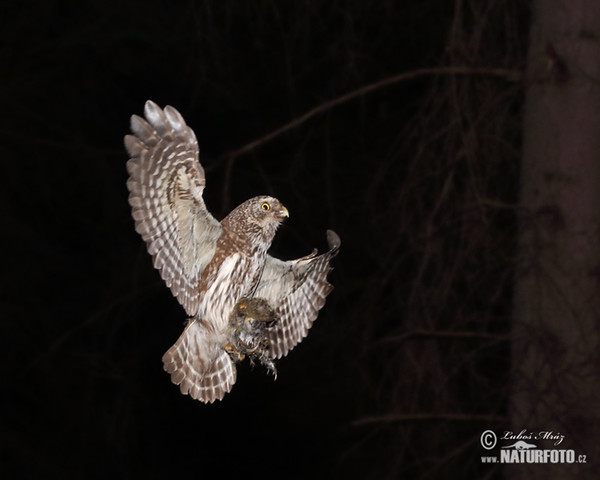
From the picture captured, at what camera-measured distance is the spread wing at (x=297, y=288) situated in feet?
7.39

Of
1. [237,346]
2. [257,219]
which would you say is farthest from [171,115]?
[237,346]

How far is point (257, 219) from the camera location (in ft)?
6.79

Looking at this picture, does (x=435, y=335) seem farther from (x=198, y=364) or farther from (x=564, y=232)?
(x=198, y=364)

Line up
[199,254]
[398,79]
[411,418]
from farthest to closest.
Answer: [411,418]
[398,79]
[199,254]

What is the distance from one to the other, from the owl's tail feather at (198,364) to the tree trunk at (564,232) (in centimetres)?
277

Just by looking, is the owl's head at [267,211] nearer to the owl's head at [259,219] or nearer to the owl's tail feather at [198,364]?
the owl's head at [259,219]

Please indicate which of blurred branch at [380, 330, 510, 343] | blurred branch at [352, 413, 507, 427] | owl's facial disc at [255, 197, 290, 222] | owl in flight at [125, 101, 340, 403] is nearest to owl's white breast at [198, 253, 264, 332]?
owl in flight at [125, 101, 340, 403]

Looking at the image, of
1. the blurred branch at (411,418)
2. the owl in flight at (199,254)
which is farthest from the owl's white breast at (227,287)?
the blurred branch at (411,418)

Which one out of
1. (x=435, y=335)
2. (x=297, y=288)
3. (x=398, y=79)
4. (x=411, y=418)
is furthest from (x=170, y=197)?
(x=411, y=418)

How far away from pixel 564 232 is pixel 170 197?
3.02 meters

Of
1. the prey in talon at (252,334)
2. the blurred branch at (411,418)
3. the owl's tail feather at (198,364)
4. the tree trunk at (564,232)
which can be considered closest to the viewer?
the prey in talon at (252,334)

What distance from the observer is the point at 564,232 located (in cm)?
447

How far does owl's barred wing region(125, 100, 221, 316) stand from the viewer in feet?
6.13

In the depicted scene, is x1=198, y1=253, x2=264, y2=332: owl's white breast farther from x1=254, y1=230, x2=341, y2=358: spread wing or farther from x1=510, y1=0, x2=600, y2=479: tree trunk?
x1=510, y1=0, x2=600, y2=479: tree trunk
